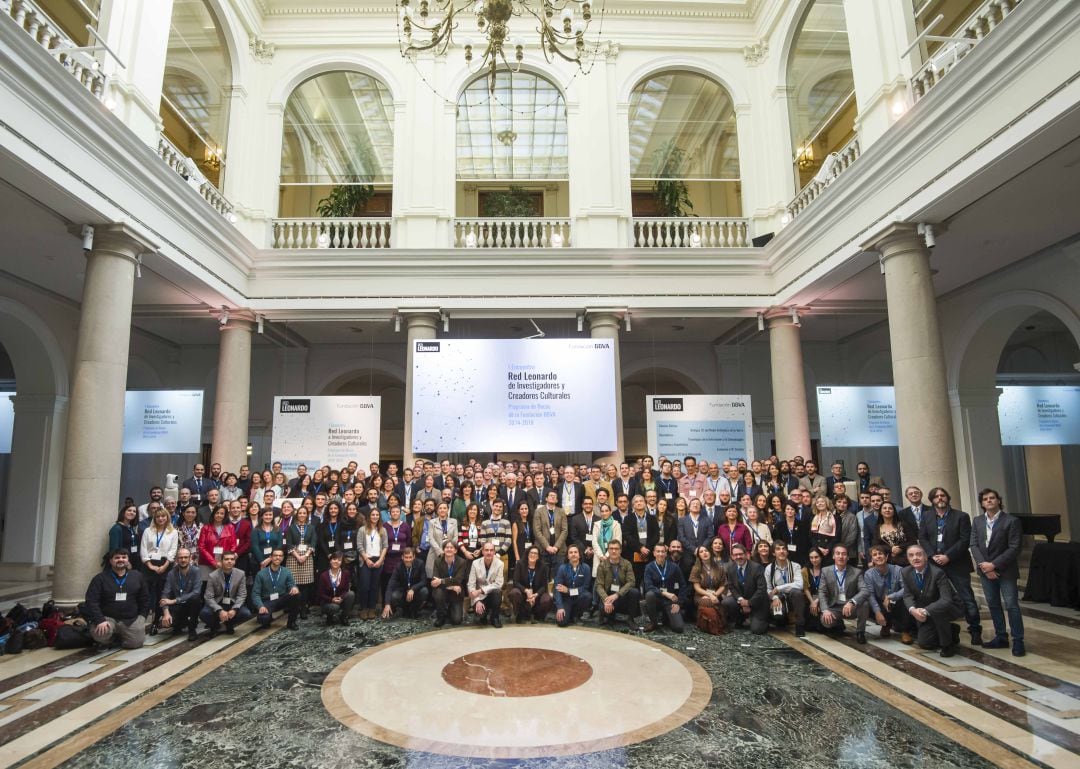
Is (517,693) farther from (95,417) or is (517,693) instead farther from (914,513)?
(95,417)

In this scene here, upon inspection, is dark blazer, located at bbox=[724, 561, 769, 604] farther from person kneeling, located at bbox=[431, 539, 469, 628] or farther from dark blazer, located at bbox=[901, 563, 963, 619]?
person kneeling, located at bbox=[431, 539, 469, 628]

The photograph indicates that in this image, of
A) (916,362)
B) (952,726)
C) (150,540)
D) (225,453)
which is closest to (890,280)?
(916,362)

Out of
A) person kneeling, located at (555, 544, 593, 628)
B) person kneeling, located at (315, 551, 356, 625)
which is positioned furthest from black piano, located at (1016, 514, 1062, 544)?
person kneeling, located at (315, 551, 356, 625)

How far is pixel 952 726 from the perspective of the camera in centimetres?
359

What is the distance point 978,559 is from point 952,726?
214 centimetres

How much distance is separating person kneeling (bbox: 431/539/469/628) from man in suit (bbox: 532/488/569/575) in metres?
0.94

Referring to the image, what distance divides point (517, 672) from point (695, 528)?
295 cm

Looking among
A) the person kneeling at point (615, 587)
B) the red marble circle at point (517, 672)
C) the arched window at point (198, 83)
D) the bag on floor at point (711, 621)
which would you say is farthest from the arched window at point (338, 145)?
the bag on floor at point (711, 621)

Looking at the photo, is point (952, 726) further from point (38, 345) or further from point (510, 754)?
point (38, 345)

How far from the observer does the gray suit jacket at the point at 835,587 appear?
5.64 m

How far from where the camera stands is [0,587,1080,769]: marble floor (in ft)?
10.9

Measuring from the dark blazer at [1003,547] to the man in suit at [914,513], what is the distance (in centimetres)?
61

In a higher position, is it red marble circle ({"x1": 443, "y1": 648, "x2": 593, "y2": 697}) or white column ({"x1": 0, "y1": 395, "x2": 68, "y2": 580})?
white column ({"x1": 0, "y1": 395, "x2": 68, "y2": 580})

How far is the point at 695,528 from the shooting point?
6.83m
